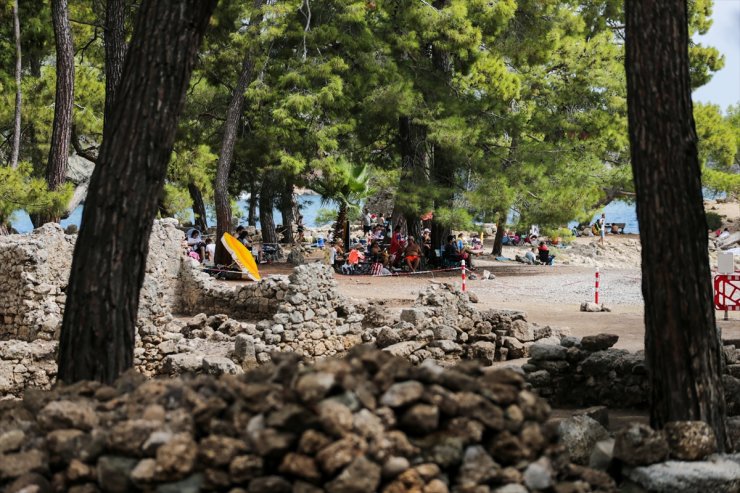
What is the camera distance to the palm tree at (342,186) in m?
32.8

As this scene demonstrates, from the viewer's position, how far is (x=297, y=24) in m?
30.4

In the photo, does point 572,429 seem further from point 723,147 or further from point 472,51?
point 723,147

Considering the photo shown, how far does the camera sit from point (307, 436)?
4785 millimetres

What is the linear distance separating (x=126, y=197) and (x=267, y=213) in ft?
93.7

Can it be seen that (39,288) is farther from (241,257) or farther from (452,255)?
(452,255)

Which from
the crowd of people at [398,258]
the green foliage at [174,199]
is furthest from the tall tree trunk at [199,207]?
the crowd of people at [398,258]

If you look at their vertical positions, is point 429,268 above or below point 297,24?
below

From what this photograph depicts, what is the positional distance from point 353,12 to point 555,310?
1259 centimetres

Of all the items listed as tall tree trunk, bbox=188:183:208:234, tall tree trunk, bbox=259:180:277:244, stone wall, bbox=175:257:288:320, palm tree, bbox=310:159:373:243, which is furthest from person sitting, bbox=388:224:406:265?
tall tree trunk, bbox=188:183:208:234

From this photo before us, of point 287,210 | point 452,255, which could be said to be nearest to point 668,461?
point 452,255

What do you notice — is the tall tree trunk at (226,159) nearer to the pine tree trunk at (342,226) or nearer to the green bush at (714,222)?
the pine tree trunk at (342,226)

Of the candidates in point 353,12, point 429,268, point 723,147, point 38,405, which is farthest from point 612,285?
point 38,405

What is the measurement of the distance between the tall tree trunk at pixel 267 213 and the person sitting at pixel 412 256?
6.54 m

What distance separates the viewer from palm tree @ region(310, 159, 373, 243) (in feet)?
108
